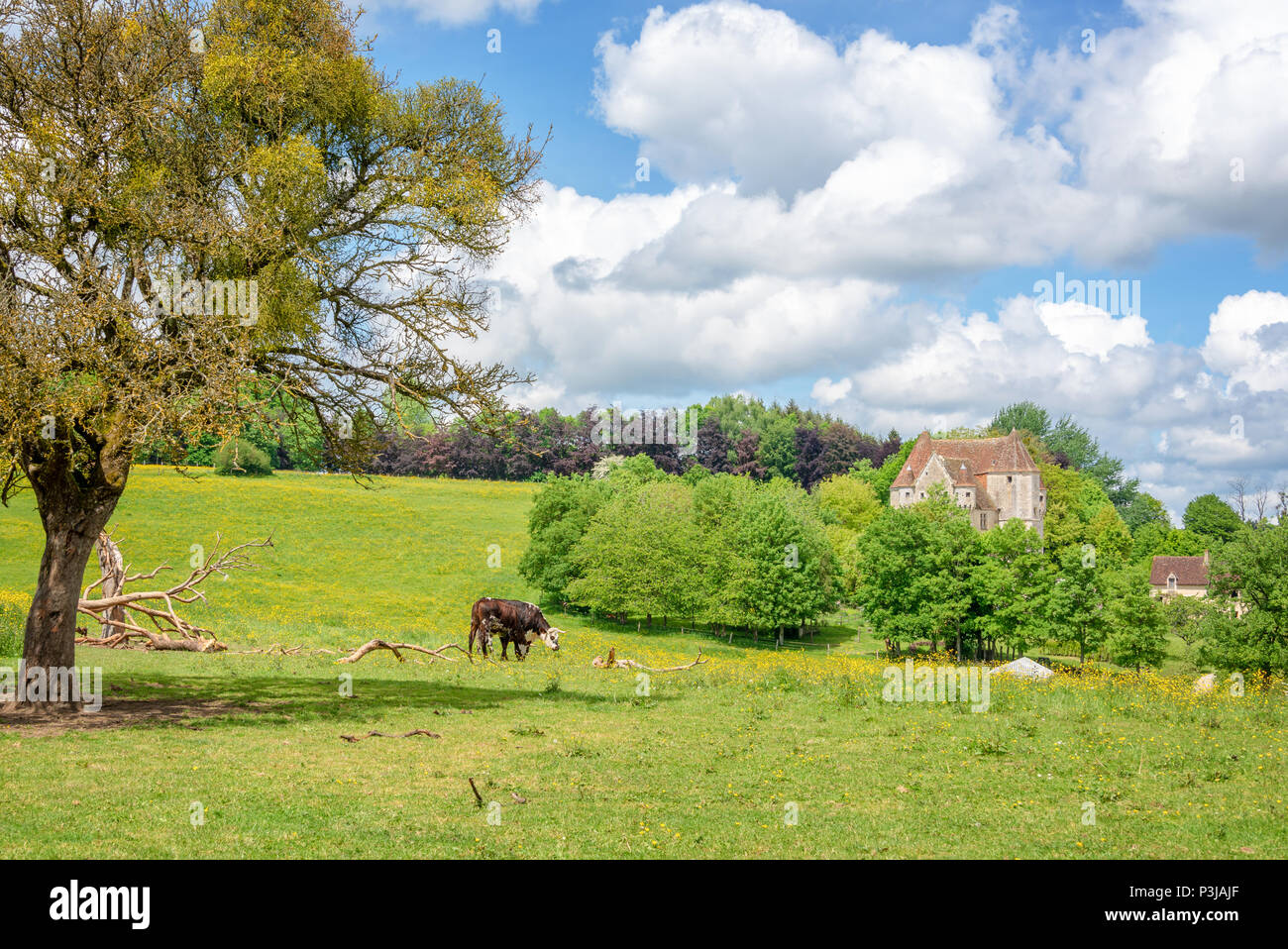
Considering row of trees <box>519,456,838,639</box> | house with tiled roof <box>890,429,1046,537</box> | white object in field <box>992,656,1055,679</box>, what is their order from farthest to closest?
house with tiled roof <box>890,429,1046,537</box> → row of trees <box>519,456,838,639</box> → white object in field <box>992,656,1055,679</box>

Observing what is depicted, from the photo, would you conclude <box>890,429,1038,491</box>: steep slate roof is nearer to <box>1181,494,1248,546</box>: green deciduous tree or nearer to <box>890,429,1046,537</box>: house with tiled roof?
<box>890,429,1046,537</box>: house with tiled roof

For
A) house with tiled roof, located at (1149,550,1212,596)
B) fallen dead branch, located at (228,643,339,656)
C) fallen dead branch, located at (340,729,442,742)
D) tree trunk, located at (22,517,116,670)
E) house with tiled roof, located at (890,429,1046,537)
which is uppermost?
house with tiled roof, located at (890,429,1046,537)

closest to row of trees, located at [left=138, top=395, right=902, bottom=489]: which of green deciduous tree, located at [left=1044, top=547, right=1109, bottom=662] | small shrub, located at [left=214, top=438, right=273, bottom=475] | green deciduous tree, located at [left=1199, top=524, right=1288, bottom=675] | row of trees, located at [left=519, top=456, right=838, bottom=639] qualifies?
small shrub, located at [left=214, top=438, right=273, bottom=475]

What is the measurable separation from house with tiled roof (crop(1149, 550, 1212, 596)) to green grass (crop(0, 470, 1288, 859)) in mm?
106337

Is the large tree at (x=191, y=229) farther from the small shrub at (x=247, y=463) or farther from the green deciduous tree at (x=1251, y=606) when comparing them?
the small shrub at (x=247, y=463)

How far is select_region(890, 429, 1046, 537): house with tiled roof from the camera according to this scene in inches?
4705

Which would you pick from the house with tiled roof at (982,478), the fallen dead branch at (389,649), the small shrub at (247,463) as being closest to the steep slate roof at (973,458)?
the house with tiled roof at (982,478)

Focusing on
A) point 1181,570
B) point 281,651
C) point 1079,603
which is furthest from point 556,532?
point 1181,570

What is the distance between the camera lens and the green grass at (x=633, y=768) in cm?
Answer: 1048

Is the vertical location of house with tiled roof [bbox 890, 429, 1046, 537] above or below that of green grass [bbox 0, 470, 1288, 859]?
above

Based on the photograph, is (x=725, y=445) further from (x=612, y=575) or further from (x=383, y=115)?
(x=383, y=115)

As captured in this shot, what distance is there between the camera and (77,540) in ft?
57.1
